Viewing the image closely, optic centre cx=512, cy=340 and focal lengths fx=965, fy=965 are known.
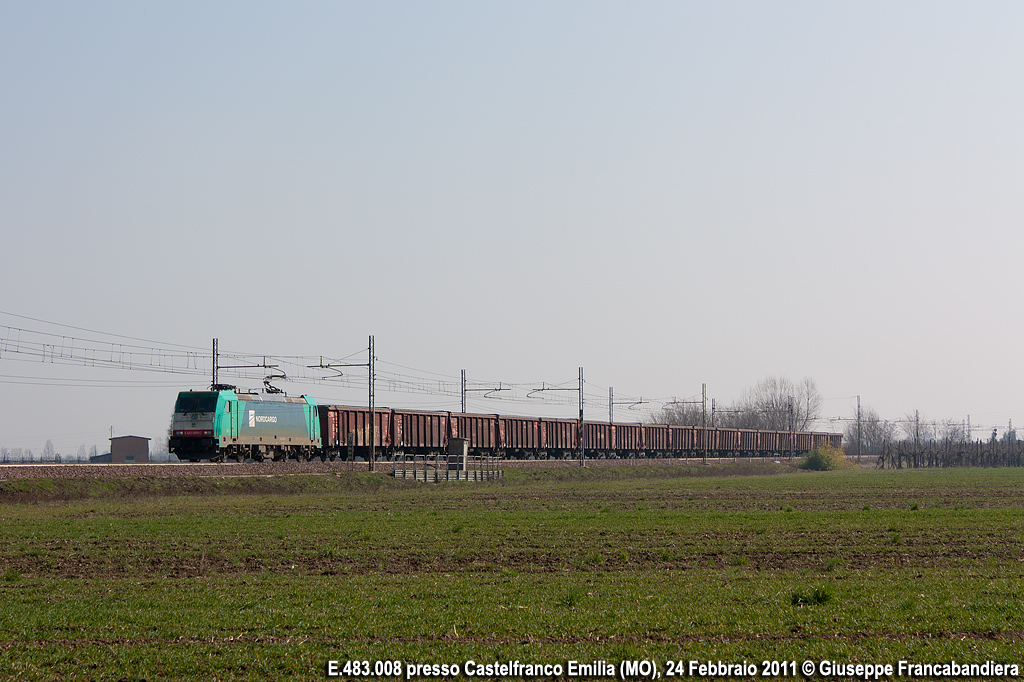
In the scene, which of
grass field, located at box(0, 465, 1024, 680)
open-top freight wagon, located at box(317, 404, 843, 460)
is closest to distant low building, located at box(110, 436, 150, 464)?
open-top freight wagon, located at box(317, 404, 843, 460)

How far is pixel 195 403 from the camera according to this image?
54531 mm

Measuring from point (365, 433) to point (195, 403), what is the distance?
14324 mm

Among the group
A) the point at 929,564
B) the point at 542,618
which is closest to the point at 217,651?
the point at 542,618

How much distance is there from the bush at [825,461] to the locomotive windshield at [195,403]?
73138mm

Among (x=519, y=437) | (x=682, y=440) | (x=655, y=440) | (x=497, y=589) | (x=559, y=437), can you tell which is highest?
(x=497, y=589)

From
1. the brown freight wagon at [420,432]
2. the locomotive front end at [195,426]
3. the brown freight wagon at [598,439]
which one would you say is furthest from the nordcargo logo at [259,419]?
the brown freight wagon at [598,439]

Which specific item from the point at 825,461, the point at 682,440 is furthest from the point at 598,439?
the point at 825,461

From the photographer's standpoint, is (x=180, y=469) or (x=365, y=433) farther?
A: (x=365, y=433)

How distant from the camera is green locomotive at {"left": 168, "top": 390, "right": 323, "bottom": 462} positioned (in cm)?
5422

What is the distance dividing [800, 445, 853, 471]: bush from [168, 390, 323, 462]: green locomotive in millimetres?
64087

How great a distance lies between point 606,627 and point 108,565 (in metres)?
11.4

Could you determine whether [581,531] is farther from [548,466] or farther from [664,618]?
[548,466]

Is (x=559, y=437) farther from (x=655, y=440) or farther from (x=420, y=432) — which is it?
(x=420, y=432)

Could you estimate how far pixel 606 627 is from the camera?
12.3m
